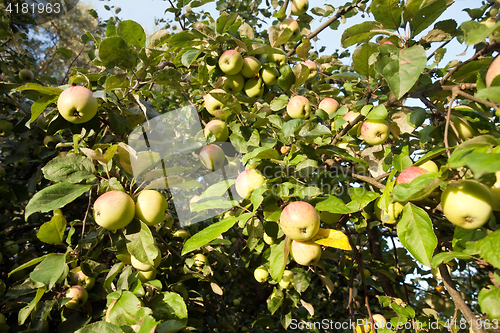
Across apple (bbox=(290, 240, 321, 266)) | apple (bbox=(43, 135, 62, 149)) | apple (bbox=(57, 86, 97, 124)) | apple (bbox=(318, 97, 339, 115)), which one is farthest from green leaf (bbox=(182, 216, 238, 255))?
apple (bbox=(43, 135, 62, 149))

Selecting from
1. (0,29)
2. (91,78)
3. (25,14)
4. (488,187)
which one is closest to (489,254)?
(488,187)

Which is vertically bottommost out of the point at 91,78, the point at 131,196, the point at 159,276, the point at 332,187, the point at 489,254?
the point at 159,276

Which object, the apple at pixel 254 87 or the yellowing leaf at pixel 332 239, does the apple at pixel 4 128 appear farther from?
the yellowing leaf at pixel 332 239

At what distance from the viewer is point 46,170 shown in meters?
1.24

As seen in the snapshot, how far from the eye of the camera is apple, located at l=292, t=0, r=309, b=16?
100 inches

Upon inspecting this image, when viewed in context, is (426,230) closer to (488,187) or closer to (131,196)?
(488,187)

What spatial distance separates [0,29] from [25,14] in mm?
742

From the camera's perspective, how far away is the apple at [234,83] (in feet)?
5.38

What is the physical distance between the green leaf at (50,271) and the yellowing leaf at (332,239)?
1.11 meters

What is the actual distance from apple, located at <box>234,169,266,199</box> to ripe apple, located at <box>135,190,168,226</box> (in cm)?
37

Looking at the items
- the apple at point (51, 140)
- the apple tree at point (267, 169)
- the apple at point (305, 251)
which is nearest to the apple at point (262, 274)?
the apple tree at point (267, 169)

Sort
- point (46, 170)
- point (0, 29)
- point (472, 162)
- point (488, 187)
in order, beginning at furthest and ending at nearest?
point (0, 29), point (46, 170), point (488, 187), point (472, 162)

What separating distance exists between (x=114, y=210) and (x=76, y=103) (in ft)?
1.70

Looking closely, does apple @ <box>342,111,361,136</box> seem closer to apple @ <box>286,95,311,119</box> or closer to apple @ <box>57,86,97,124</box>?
apple @ <box>286,95,311,119</box>
